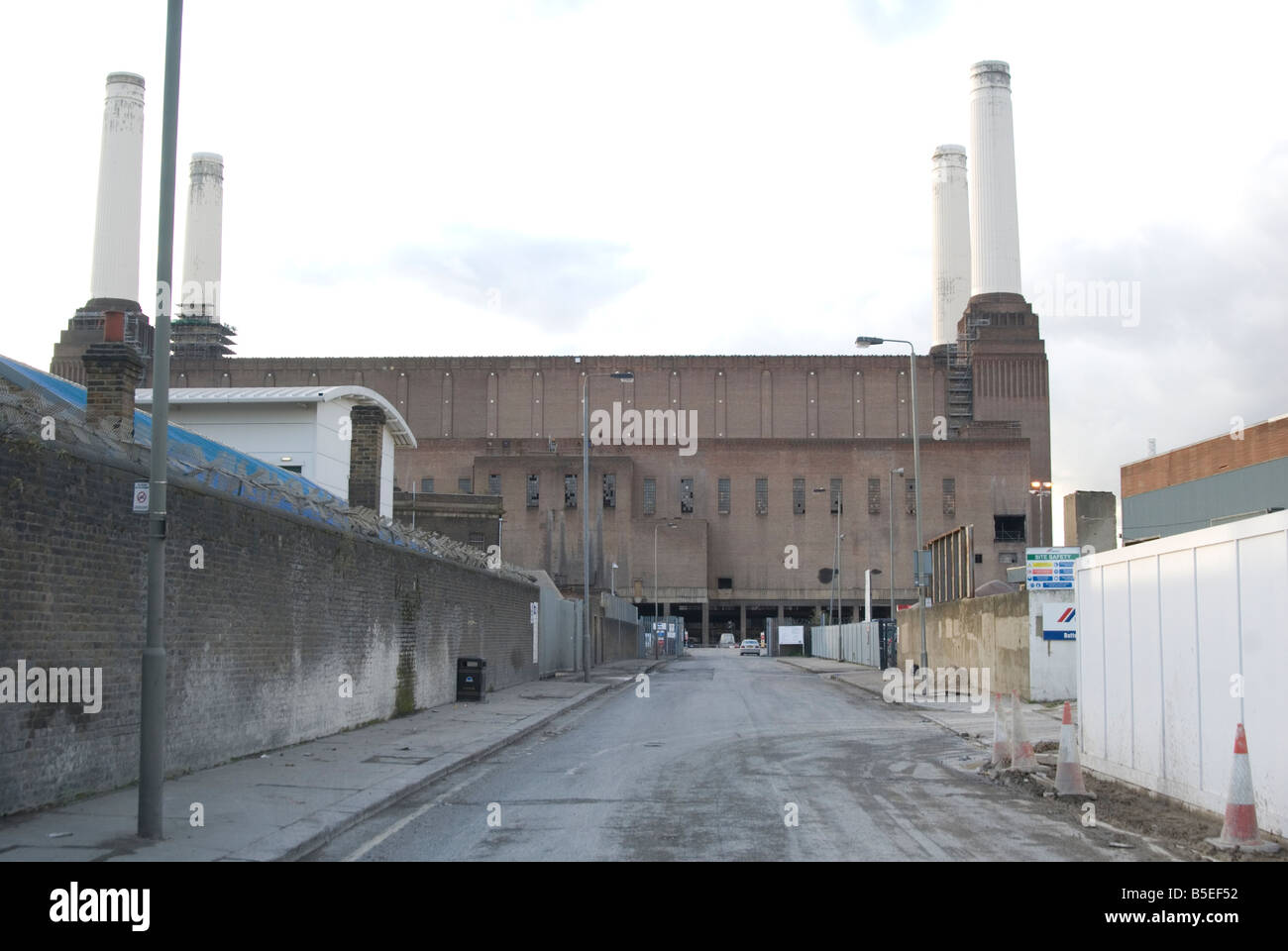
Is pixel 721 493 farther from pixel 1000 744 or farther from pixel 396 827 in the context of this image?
pixel 396 827

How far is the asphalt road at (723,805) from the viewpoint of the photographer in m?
9.30

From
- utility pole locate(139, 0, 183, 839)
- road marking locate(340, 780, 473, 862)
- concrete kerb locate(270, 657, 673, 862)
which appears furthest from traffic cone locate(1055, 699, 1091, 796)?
utility pole locate(139, 0, 183, 839)

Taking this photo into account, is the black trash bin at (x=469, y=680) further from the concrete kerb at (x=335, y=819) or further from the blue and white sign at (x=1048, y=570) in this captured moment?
the blue and white sign at (x=1048, y=570)

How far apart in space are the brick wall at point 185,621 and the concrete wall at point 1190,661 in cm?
1032

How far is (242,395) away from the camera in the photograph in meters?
30.3

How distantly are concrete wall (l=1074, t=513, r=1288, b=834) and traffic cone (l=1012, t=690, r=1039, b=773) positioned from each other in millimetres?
814

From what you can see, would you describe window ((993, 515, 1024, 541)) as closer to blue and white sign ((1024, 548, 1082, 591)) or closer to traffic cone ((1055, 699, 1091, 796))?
blue and white sign ((1024, 548, 1082, 591))

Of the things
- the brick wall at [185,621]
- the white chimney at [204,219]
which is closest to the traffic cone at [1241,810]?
the brick wall at [185,621]

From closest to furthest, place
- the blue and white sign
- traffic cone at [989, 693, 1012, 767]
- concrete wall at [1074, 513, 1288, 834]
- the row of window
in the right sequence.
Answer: concrete wall at [1074, 513, 1288, 834] < traffic cone at [989, 693, 1012, 767] < the blue and white sign < the row of window

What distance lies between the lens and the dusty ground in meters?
9.17

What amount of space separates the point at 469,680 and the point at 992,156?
8834 cm

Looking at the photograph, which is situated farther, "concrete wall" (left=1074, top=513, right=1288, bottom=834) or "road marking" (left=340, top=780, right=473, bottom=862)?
"concrete wall" (left=1074, top=513, right=1288, bottom=834)
